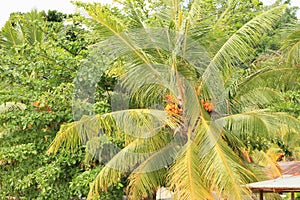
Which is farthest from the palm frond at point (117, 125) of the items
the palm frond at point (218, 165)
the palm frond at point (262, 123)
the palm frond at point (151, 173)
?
the palm frond at point (262, 123)

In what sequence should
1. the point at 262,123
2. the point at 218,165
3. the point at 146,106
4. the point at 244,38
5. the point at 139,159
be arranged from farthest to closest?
the point at 146,106, the point at 139,159, the point at 244,38, the point at 262,123, the point at 218,165

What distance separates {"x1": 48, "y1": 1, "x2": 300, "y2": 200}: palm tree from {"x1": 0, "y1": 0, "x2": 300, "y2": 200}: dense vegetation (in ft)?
0.07

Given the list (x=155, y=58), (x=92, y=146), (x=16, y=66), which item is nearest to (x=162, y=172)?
(x=92, y=146)

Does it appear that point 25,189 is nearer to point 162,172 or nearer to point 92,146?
point 92,146

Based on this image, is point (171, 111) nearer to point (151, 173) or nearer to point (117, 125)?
point (117, 125)

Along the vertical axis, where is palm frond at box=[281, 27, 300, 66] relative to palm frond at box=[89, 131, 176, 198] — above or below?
above

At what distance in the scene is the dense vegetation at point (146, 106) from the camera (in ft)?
29.2

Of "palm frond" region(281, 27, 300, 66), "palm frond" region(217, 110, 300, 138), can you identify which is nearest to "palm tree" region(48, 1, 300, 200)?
"palm frond" region(217, 110, 300, 138)

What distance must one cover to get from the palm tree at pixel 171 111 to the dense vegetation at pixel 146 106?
2 cm

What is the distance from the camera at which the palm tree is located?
8.87m

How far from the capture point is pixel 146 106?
10.1 meters

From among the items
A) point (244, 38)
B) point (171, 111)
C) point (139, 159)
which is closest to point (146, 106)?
point (171, 111)

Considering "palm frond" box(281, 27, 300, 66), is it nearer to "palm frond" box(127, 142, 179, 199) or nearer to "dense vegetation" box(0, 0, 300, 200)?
"dense vegetation" box(0, 0, 300, 200)

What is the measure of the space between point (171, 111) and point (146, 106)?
2.66ft
